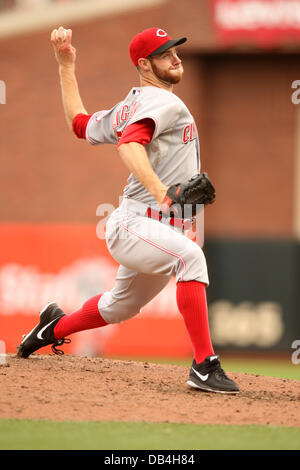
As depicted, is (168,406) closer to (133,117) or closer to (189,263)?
(189,263)

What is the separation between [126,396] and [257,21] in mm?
9730

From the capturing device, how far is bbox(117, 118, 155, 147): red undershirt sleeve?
443cm

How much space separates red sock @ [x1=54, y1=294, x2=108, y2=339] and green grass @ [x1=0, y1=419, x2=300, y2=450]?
1.19 m

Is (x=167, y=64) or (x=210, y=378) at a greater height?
(x=167, y=64)

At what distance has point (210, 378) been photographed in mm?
4586

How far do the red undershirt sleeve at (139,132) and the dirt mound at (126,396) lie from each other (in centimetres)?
135

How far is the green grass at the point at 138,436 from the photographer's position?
3.61 metres

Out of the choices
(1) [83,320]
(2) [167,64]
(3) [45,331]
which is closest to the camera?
(2) [167,64]

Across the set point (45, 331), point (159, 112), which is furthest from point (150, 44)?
point (45, 331)

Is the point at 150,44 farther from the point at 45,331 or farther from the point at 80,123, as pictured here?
the point at 45,331

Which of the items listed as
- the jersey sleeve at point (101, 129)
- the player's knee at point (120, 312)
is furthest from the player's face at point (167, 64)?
the player's knee at point (120, 312)

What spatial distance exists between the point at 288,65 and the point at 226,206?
2586mm
